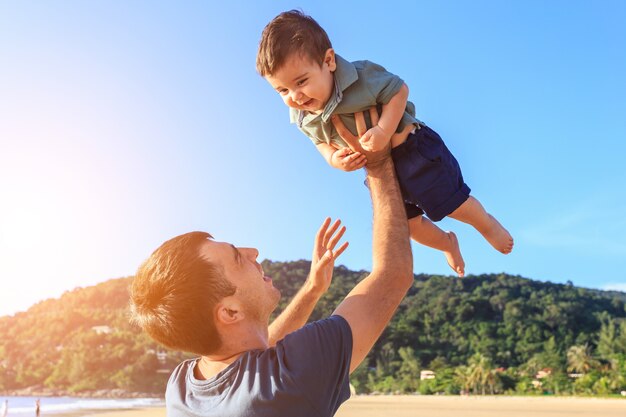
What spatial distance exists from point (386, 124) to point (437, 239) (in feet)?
2.97

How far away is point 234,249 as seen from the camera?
2.47 meters

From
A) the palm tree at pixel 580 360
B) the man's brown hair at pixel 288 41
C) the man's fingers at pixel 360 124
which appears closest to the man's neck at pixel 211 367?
the man's fingers at pixel 360 124

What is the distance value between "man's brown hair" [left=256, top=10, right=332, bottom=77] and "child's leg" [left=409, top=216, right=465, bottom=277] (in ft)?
3.26

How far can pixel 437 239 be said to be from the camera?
3.67 metres

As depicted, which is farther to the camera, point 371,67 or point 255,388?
point 371,67

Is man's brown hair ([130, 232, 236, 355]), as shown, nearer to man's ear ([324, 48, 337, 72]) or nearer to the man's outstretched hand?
the man's outstretched hand

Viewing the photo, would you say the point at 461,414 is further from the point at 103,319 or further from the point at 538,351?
the point at 103,319

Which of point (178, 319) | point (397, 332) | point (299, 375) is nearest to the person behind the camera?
point (299, 375)

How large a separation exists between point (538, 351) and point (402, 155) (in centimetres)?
6807

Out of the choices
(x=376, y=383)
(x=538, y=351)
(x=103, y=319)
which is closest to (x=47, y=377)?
(x=103, y=319)

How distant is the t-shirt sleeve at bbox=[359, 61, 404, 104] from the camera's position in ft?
10.1

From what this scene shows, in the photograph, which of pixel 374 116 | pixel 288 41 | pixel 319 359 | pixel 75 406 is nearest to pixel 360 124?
pixel 374 116

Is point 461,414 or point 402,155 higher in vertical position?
point 402,155

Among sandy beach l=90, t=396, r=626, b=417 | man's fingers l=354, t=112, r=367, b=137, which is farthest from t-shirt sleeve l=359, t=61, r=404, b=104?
sandy beach l=90, t=396, r=626, b=417
